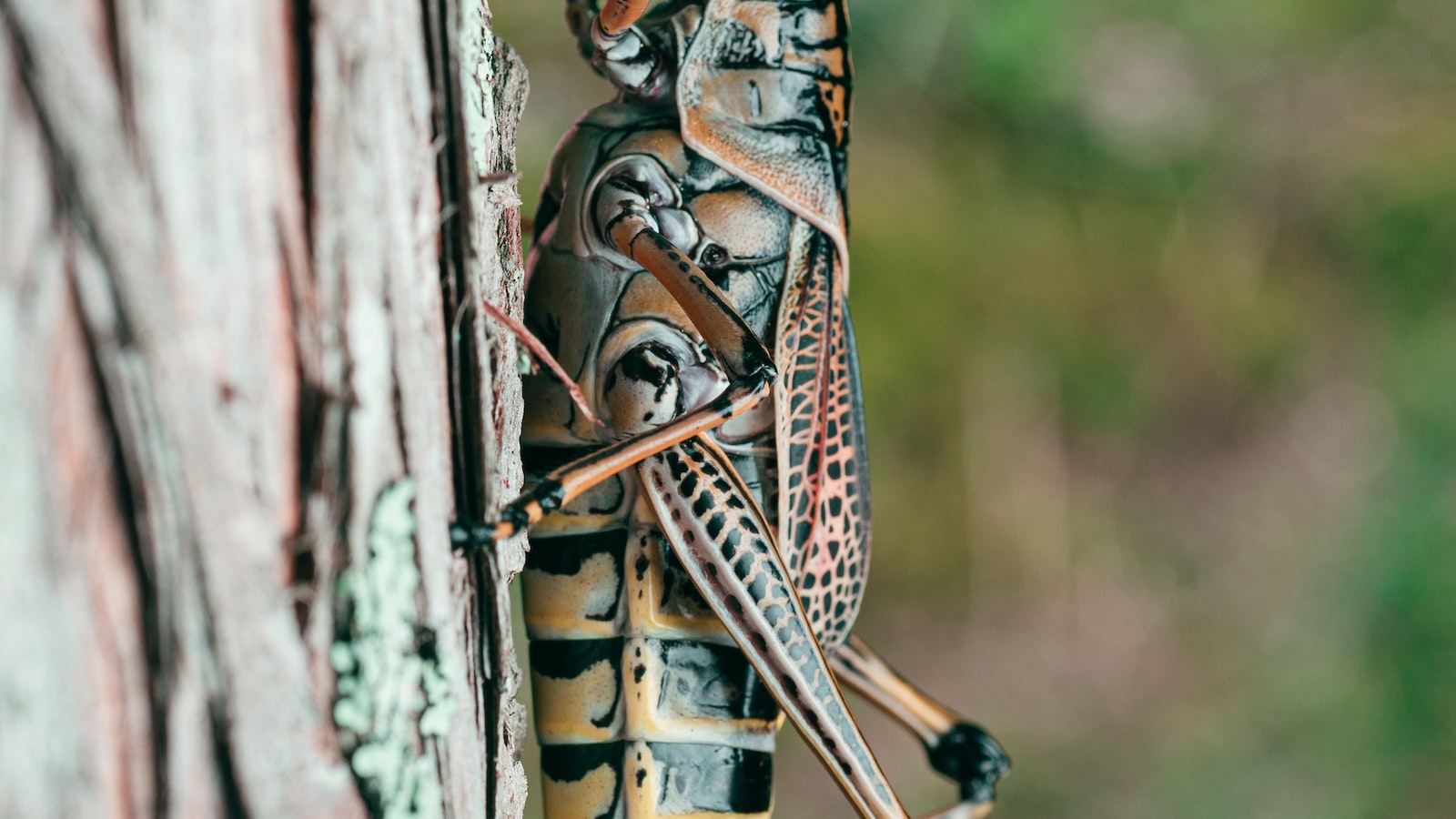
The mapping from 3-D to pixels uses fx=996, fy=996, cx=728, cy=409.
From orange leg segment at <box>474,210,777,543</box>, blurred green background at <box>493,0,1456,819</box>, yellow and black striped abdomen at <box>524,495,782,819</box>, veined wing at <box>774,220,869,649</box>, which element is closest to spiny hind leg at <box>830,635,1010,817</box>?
veined wing at <box>774,220,869,649</box>

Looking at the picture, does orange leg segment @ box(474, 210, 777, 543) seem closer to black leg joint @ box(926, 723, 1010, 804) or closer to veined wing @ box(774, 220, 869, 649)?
veined wing @ box(774, 220, 869, 649)

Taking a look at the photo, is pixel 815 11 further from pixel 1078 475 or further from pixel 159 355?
pixel 1078 475

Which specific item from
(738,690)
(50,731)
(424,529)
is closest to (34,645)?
(50,731)

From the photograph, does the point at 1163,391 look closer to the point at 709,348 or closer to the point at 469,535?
the point at 709,348

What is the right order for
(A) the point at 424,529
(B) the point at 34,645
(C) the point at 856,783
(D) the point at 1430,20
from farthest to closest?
(D) the point at 1430,20, (C) the point at 856,783, (A) the point at 424,529, (B) the point at 34,645

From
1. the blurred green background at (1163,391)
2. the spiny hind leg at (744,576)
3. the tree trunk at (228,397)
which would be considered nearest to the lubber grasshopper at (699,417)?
the spiny hind leg at (744,576)

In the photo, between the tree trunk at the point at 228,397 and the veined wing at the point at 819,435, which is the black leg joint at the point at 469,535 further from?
the veined wing at the point at 819,435
